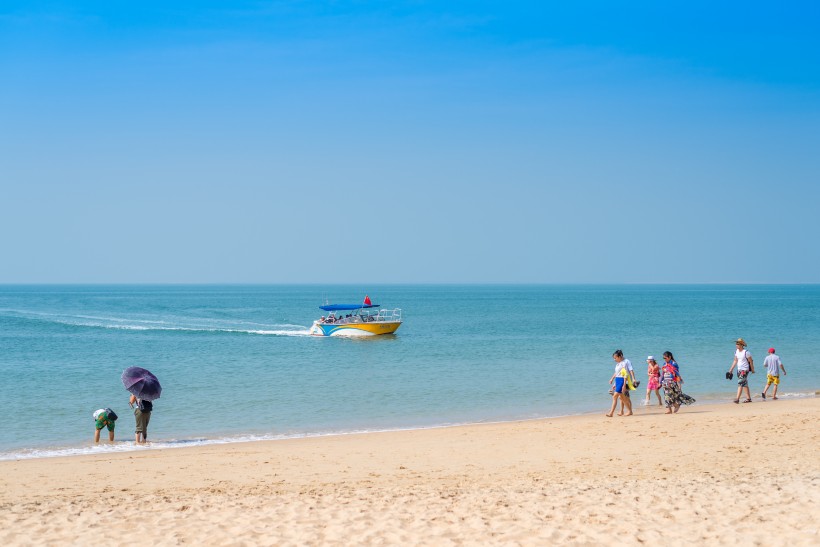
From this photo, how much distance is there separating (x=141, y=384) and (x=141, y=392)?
7.5 inches

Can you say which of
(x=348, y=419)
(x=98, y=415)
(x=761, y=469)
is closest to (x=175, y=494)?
(x=98, y=415)

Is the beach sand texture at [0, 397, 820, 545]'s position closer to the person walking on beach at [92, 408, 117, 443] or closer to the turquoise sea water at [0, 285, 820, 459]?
the person walking on beach at [92, 408, 117, 443]

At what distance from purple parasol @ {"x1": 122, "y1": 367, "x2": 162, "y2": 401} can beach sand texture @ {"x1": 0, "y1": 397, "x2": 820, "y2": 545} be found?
52.4 inches

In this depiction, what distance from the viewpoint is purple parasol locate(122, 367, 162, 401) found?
1627 cm

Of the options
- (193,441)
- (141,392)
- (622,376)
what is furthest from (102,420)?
(622,376)

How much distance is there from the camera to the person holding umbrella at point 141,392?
1630 cm

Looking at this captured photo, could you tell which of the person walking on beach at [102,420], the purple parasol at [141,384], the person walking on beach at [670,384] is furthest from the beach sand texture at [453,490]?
the person walking on beach at [670,384]

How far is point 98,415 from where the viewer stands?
658 inches

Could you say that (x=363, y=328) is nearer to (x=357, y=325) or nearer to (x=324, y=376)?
(x=357, y=325)

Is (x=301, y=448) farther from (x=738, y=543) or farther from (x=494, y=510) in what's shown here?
(x=738, y=543)

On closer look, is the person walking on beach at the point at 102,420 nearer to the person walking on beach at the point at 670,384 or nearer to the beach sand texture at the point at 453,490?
the beach sand texture at the point at 453,490

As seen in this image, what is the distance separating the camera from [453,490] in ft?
34.4

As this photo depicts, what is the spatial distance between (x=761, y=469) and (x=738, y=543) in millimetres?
4136

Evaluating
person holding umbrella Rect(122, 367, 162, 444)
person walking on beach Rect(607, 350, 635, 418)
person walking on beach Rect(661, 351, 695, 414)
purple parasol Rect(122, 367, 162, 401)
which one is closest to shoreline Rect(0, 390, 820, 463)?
person holding umbrella Rect(122, 367, 162, 444)
